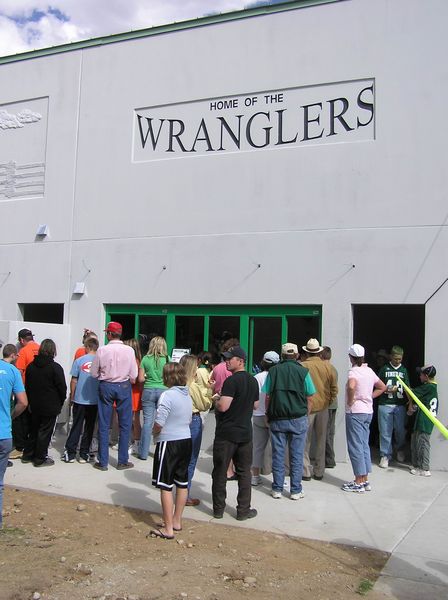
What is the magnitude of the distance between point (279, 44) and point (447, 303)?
5224 millimetres

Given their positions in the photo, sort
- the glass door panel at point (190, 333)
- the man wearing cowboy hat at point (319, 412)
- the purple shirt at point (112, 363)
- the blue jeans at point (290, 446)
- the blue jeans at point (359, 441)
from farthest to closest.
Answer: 1. the glass door panel at point (190, 333)
2. the purple shirt at point (112, 363)
3. the man wearing cowboy hat at point (319, 412)
4. the blue jeans at point (359, 441)
5. the blue jeans at point (290, 446)

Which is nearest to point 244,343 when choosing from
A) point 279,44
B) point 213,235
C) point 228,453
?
point 213,235

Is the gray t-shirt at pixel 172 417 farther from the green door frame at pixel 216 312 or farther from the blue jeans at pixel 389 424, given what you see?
the green door frame at pixel 216 312

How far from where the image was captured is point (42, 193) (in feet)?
40.8

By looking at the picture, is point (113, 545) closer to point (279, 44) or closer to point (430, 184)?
point (430, 184)

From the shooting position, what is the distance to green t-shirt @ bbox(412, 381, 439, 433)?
8680mm

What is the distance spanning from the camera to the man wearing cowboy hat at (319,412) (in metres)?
8.20

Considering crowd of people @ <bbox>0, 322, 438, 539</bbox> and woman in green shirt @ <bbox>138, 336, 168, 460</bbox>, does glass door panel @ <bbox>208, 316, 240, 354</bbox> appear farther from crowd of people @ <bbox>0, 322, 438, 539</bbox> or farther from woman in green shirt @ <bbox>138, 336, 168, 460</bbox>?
woman in green shirt @ <bbox>138, 336, 168, 460</bbox>

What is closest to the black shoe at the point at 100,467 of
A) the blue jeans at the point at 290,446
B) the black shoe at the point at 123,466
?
the black shoe at the point at 123,466

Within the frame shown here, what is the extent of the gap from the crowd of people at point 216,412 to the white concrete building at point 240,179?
947mm

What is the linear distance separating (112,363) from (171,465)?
2.76 meters

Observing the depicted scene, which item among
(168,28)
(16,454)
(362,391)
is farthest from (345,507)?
(168,28)

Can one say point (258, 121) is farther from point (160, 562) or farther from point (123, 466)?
point (160, 562)

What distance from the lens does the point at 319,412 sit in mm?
8305
